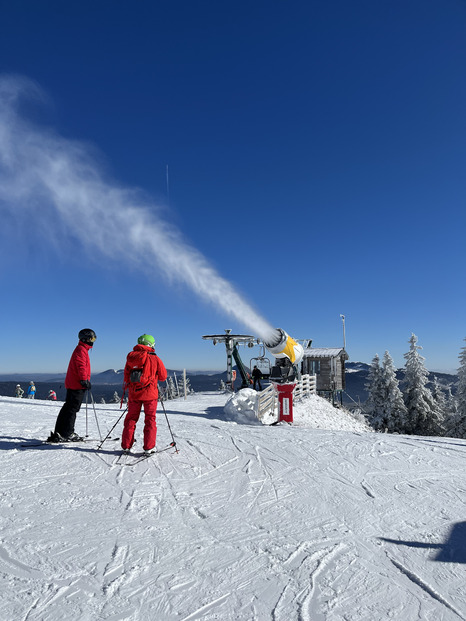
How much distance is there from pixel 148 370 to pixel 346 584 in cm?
412

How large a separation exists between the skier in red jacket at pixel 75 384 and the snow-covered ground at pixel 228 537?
445 mm

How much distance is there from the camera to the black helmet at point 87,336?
22.9 ft

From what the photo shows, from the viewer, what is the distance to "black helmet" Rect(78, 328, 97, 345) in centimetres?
697

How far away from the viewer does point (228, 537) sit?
354 centimetres

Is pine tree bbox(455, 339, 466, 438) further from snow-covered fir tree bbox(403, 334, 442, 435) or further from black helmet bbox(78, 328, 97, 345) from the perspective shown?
black helmet bbox(78, 328, 97, 345)

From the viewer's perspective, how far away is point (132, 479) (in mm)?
5000

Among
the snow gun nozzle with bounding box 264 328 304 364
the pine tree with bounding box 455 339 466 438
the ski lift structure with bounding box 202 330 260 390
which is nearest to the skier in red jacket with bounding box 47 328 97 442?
the snow gun nozzle with bounding box 264 328 304 364

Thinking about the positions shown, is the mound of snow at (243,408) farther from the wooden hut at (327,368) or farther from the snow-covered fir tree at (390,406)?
the snow-covered fir tree at (390,406)

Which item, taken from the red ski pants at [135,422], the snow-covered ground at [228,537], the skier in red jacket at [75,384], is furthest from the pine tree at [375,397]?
the skier in red jacket at [75,384]

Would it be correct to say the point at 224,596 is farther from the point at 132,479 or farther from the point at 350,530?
the point at 132,479

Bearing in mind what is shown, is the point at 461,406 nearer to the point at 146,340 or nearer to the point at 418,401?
the point at 418,401

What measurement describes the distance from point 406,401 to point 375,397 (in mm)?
3142

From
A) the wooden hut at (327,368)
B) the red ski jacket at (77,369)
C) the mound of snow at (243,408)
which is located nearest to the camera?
the red ski jacket at (77,369)

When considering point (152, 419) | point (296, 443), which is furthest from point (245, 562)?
point (296, 443)
